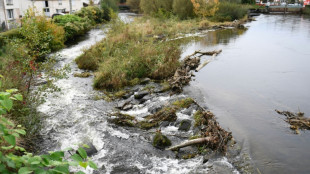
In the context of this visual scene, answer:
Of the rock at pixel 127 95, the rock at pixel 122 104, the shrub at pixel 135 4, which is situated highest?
the shrub at pixel 135 4

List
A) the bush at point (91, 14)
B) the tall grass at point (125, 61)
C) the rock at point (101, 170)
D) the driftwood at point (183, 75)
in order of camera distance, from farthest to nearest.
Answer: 1. the bush at point (91, 14)
2. the tall grass at point (125, 61)
3. the driftwood at point (183, 75)
4. the rock at point (101, 170)

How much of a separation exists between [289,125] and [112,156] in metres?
6.90

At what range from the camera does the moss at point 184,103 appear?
40.6 ft

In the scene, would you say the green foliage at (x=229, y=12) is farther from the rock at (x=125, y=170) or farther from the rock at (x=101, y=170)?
the rock at (x=101, y=170)

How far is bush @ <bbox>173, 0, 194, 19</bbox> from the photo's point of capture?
4434 centimetres

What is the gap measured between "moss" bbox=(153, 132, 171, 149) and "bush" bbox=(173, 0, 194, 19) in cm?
3742

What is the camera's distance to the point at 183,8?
44219 mm

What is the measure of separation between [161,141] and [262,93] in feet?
24.8

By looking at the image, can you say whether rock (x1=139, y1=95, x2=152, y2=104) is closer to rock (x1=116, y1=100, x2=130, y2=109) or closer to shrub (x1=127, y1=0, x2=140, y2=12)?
rock (x1=116, y1=100, x2=130, y2=109)

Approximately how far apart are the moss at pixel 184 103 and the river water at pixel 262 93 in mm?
935

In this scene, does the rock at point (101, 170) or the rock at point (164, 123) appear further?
the rock at point (164, 123)

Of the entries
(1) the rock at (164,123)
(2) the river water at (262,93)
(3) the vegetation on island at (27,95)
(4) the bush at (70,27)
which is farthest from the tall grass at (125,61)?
(4) the bush at (70,27)

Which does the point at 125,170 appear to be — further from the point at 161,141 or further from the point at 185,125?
the point at 185,125

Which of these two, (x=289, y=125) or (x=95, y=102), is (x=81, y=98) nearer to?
(x=95, y=102)
